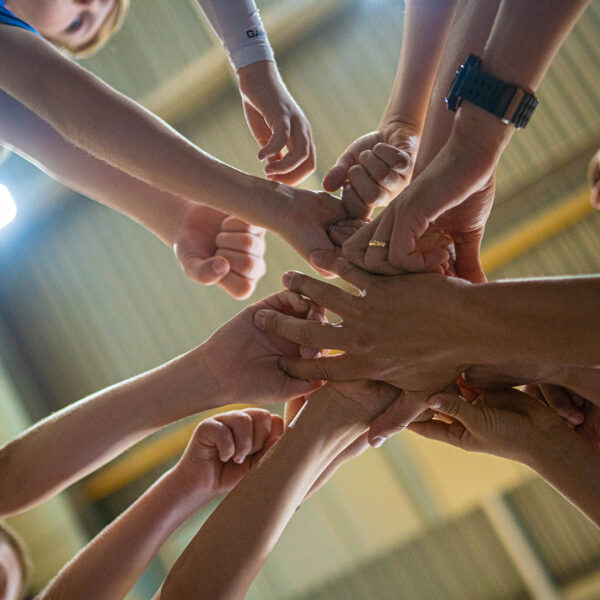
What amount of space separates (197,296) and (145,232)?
0.42 m

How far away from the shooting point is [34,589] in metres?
2.54

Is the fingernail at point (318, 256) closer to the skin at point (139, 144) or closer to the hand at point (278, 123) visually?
the skin at point (139, 144)

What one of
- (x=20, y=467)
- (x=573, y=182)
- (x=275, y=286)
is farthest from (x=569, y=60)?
(x=20, y=467)

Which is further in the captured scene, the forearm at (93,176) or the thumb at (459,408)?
the forearm at (93,176)

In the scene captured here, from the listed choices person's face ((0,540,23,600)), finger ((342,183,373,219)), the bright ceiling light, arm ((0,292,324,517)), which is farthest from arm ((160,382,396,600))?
the bright ceiling light

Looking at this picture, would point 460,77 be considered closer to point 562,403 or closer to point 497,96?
point 497,96

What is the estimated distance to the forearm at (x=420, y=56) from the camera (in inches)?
54.9

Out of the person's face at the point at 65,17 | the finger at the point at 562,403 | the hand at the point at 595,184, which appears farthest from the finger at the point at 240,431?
the person's face at the point at 65,17

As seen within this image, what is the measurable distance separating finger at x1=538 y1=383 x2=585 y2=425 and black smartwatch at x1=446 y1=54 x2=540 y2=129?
50cm

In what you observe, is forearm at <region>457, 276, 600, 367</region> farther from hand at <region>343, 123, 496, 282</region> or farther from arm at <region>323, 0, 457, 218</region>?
arm at <region>323, 0, 457, 218</region>

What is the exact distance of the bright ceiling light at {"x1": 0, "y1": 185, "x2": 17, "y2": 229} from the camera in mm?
2768

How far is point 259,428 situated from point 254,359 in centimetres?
14

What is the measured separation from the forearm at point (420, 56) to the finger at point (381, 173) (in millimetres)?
249

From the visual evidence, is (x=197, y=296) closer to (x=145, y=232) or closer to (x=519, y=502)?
(x=145, y=232)
